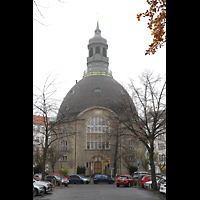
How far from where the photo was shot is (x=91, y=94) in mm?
60406

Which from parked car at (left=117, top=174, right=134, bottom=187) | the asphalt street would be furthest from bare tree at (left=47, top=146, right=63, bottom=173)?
the asphalt street

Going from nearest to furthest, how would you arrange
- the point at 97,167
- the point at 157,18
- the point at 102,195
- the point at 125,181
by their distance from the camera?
the point at 157,18 → the point at 102,195 → the point at 125,181 → the point at 97,167

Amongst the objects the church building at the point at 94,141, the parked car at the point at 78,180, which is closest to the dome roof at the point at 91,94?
the church building at the point at 94,141

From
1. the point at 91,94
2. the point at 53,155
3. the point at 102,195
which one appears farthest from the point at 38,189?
the point at 91,94

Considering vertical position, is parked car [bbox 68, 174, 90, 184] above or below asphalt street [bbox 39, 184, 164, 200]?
below

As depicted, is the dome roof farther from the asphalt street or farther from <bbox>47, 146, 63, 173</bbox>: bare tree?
the asphalt street

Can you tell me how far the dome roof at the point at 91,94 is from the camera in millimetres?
58625

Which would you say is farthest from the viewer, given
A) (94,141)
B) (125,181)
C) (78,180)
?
(94,141)

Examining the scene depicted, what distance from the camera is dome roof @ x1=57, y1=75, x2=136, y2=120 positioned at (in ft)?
192

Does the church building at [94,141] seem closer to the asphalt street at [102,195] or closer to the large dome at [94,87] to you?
the large dome at [94,87]

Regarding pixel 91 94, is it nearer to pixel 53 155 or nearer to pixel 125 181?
pixel 53 155

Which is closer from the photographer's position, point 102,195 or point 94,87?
point 102,195
